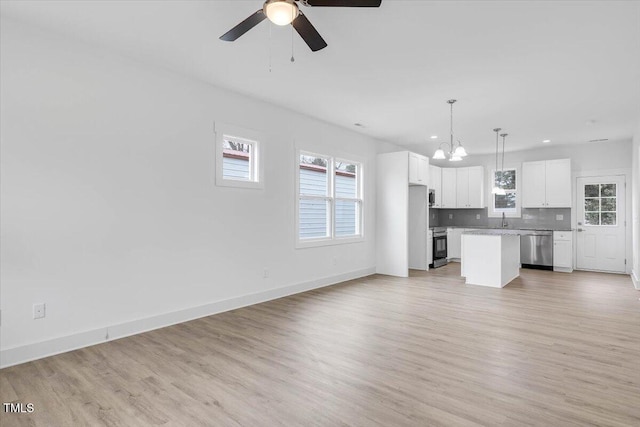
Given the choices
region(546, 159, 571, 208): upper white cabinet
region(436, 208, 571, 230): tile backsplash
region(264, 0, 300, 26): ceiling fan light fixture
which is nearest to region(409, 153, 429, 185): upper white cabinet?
region(436, 208, 571, 230): tile backsplash

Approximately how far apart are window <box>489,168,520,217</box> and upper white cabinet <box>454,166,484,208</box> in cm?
30

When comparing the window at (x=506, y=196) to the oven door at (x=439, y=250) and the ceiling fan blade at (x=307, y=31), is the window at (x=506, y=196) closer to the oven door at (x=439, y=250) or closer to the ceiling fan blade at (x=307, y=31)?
the oven door at (x=439, y=250)

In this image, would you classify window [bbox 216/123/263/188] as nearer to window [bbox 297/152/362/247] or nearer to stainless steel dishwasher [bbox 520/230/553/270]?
window [bbox 297/152/362/247]

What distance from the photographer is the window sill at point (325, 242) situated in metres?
5.52

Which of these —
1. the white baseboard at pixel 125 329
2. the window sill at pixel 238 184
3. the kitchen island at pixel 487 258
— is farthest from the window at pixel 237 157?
the kitchen island at pixel 487 258

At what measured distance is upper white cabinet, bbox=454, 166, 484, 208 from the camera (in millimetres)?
8719

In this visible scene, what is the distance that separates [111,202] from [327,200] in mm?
3424

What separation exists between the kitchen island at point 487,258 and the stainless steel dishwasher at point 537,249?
6.62ft

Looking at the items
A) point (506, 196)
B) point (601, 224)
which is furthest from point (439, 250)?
point (601, 224)

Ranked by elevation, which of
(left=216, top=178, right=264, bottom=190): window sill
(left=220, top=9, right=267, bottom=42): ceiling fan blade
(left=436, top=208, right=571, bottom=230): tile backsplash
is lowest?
(left=436, top=208, right=571, bottom=230): tile backsplash

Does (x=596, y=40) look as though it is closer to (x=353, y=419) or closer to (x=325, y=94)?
(x=325, y=94)

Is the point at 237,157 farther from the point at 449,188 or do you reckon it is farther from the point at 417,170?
the point at 449,188

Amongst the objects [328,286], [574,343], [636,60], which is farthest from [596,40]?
[328,286]

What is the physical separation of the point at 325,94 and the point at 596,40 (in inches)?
112
